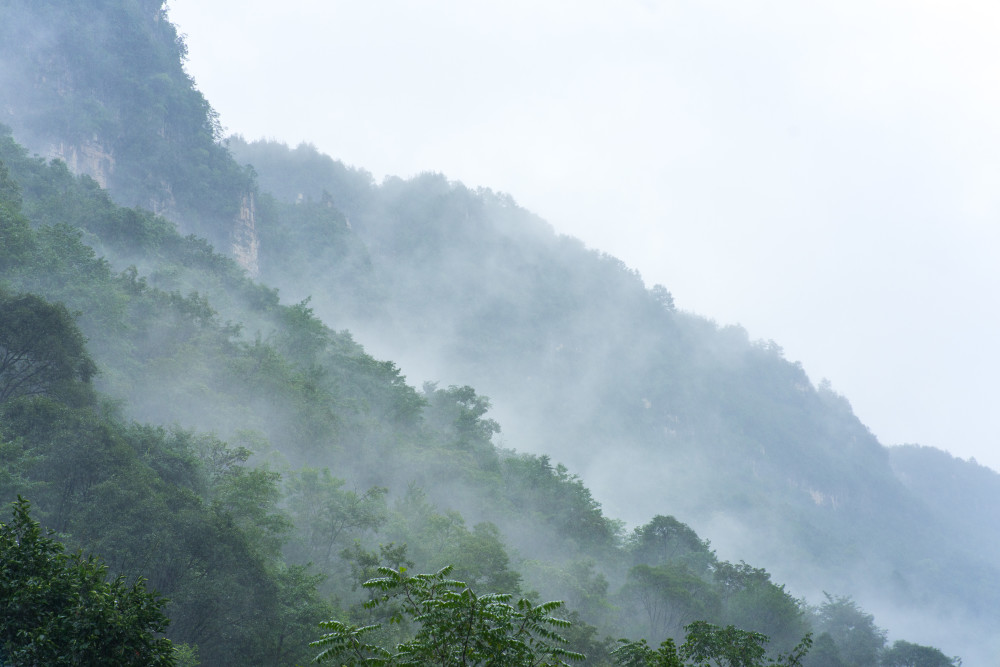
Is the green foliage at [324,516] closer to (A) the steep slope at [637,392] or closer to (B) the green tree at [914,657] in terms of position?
(B) the green tree at [914,657]

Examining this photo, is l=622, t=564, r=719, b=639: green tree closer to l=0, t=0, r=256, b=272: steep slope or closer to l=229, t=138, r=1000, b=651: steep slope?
l=229, t=138, r=1000, b=651: steep slope

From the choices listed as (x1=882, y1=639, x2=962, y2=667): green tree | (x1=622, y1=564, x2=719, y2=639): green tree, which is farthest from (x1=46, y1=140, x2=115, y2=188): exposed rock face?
(x1=882, y1=639, x2=962, y2=667): green tree

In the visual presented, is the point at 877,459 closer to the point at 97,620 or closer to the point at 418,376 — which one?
the point at 418,376

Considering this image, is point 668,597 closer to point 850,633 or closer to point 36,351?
point 850,633

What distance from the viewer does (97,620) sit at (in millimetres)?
8883

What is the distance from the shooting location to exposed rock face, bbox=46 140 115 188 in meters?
64.1

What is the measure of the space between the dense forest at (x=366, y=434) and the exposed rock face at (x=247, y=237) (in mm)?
388

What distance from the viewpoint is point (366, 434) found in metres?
45.0

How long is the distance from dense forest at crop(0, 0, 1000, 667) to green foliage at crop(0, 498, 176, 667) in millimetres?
47

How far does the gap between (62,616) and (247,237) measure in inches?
2980

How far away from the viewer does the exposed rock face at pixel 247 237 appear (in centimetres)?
7775

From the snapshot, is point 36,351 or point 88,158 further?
point 88,158

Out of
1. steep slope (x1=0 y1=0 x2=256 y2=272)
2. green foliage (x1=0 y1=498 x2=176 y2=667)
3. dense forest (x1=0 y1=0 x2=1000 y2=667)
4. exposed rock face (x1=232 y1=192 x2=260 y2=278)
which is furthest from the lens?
exposed rock face (x1=232 y1=192 x2=260 y2=278)

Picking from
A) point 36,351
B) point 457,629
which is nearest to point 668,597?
point 36,351
